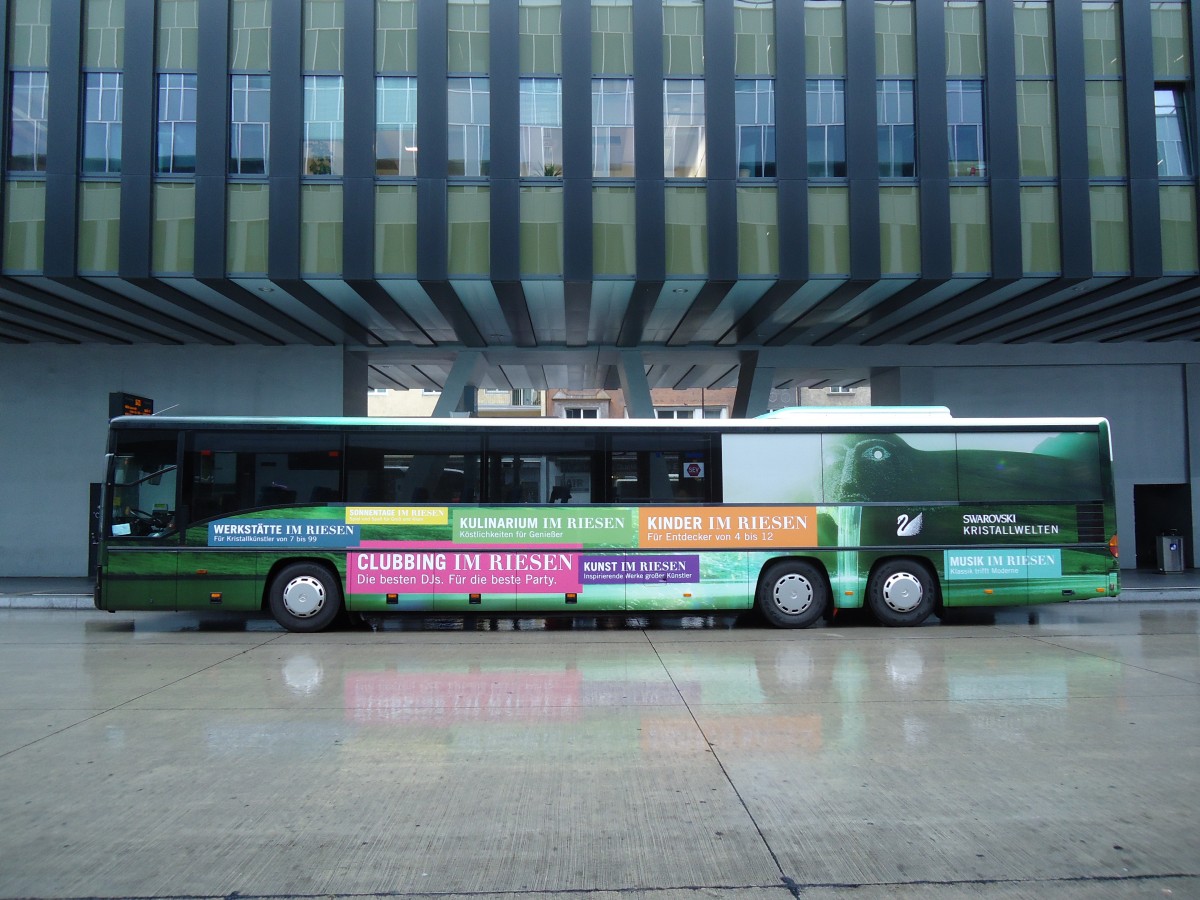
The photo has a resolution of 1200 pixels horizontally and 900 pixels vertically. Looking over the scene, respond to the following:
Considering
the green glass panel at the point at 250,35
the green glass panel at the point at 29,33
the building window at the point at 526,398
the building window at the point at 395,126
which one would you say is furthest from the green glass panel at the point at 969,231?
the building window at the point at 526,398

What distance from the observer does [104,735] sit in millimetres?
6797

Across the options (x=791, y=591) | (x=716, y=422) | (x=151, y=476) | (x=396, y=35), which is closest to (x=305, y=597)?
(x=151, y=476)

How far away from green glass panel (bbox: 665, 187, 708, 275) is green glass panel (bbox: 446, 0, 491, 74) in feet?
14.2

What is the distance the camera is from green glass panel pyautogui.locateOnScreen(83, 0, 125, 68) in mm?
15773

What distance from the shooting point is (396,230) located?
1542 cm

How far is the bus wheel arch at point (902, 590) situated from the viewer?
493 inches

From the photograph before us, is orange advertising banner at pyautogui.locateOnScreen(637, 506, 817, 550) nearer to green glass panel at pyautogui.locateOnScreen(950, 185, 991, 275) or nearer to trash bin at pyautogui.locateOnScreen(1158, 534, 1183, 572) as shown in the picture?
green glass panel at pyautogui.locateOnScreen(950, 185, 991, 275)

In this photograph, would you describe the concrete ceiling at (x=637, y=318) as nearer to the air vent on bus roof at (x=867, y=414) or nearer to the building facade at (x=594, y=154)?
the building facade at (x=594, y=154)

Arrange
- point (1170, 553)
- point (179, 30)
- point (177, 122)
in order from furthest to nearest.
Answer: point (1170, 553) < point (179, 30) < point (177, 122)

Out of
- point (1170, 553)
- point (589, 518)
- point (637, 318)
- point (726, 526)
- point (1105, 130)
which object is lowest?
point (1170, 553)

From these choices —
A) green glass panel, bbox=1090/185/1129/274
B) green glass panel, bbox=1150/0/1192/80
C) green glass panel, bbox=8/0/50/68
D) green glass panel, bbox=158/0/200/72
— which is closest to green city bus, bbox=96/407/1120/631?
green glass panel, bbox=1090/185/1129/274

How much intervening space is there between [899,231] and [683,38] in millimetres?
5370

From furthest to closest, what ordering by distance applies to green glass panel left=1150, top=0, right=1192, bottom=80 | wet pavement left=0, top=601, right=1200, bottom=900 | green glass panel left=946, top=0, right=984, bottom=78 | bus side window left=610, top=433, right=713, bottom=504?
green glass panel left=1150, top=0, right=1192, bottom=80 → green glass panel left=946, top=0, right=984, bottom=78 → bus side window left=610, top=433, right=713, bottom=504 → wet pavement left=0, top=601, right=1200, bottom=900

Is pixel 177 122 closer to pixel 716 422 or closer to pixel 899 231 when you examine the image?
pixel 716 422
